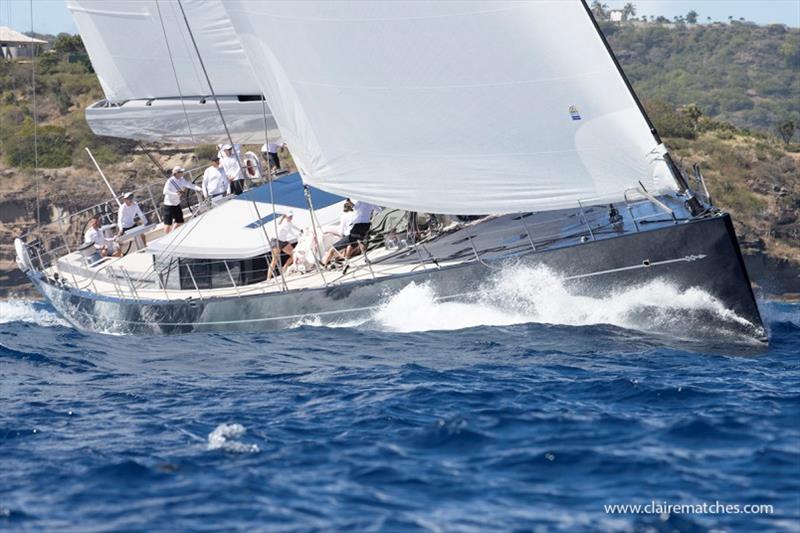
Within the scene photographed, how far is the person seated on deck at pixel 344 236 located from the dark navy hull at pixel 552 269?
117 centimetres

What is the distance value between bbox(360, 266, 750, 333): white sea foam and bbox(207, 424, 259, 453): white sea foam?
5.68 meters

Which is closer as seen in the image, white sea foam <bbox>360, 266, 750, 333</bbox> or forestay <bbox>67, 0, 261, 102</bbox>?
white sea foam <bbox>360, 266, 750, 333</bbox>

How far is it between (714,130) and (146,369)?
35.2 metres

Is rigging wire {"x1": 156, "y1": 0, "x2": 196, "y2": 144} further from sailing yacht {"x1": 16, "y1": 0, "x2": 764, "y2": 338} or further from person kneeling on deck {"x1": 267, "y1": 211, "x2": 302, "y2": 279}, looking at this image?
person kneeling on deck {"x1": 267, "y1": 211, "x2": 302, "y2": 279}

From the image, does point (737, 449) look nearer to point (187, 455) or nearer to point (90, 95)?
point (187, 455)

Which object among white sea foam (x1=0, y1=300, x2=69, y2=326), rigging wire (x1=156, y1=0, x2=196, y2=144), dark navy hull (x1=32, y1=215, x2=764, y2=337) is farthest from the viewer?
white sea foam (x1=0, y1=300, x2=69, y2=326)

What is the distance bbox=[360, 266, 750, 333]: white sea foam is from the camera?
15219mm

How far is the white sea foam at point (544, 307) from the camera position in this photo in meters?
15.2

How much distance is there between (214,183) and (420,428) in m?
12.3

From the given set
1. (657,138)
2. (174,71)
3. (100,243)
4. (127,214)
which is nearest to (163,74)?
(174,71)

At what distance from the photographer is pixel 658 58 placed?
86562 millimetres

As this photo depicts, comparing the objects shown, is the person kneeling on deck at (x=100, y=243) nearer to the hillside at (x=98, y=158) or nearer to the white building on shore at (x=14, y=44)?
the hillside at (x=98, y=158)

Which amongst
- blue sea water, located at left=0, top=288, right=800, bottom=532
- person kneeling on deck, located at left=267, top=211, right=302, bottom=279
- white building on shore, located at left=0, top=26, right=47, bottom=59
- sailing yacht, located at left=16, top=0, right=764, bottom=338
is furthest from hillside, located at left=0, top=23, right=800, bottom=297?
blue sea water, located at left=0, top=288, right=800, bottom=532

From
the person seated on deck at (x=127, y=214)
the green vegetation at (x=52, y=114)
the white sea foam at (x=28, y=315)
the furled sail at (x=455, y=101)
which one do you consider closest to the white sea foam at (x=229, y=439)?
the furled sail at (x=455, y=101)
